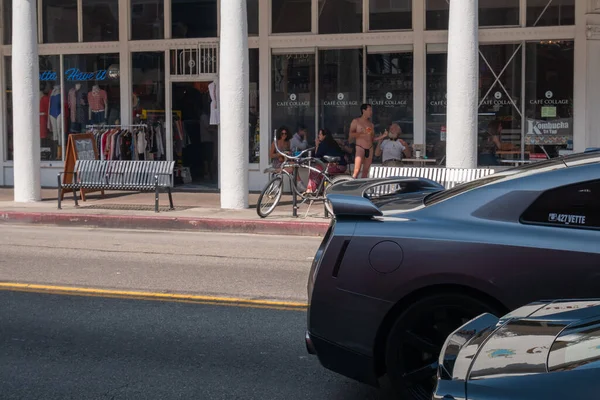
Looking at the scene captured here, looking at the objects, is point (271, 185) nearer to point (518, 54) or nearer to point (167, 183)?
point (167, 183)

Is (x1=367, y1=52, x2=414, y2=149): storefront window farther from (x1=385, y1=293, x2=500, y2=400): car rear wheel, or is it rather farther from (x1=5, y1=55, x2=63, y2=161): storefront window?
(x1=385, y1=293, x2=500, y2=400): car rear wheel

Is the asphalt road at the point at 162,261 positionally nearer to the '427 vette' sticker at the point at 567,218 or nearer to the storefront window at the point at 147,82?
the '427 vette' sticker at the point at 567,218

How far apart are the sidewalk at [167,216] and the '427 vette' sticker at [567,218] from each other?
30.5 ft

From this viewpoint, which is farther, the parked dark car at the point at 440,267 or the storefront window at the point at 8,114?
the storefront window at the point at 8,114

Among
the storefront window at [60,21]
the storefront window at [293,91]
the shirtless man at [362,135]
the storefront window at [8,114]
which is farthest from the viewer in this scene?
the storefront window at [8,114]

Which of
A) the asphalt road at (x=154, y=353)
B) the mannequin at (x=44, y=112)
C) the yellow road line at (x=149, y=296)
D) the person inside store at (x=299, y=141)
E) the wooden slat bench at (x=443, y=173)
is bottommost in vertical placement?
the asphalt road at (x=154, y=353)

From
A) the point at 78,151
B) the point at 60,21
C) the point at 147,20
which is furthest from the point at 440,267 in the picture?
the point at 60,21

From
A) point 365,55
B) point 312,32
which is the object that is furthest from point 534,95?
point 312,32

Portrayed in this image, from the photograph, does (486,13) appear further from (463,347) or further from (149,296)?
(463,347)

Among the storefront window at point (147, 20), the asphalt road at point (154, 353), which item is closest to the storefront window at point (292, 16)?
the storefront window at point (147, 20)

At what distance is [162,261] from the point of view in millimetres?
11227

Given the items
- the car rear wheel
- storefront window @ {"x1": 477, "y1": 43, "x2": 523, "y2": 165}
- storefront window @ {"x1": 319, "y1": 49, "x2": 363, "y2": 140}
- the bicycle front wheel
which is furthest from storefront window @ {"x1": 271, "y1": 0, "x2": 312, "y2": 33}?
the car rear wheel

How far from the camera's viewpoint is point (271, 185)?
15461 mm

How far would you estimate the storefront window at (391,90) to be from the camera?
19.0 metres
